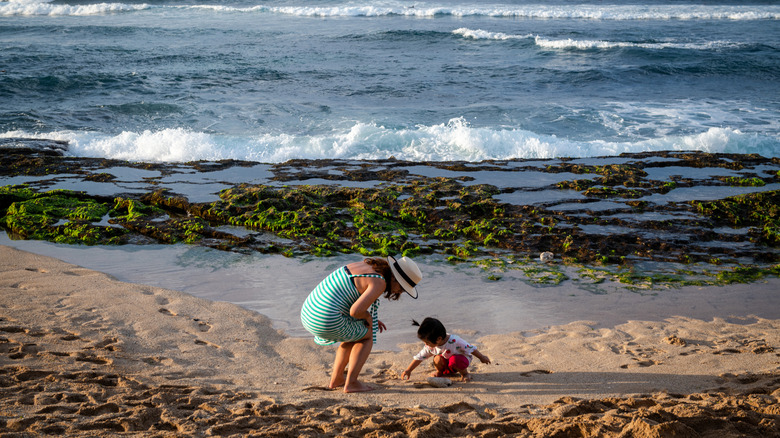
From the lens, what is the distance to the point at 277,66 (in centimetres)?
1941

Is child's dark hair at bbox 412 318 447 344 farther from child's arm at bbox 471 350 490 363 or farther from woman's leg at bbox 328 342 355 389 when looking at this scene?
woman's leg at bbox 328 342 355 389

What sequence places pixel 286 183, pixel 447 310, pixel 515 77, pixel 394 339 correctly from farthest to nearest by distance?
1. pixel 515 77
2. pixel 286 183
3. pixel 447 310
4. pixel 394 339

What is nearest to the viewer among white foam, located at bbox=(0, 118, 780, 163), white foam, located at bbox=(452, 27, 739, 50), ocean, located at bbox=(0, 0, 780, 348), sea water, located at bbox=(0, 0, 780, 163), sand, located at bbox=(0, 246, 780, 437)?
sand, located at bbox=(0, 246, 780, 437)

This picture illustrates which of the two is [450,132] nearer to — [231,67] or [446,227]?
[446,227]

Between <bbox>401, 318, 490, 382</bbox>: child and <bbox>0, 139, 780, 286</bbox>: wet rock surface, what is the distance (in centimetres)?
220

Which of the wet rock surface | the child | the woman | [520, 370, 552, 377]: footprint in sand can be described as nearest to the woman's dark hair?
the woman

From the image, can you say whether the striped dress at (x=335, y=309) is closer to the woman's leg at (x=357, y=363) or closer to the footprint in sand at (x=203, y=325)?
the woman's leg at (x=357, y=363)

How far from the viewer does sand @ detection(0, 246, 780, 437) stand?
9.89 ft

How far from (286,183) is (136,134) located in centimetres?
479

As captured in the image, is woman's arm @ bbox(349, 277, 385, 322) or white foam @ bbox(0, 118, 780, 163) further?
white foam @ bbox(0, 118, 780, 163)

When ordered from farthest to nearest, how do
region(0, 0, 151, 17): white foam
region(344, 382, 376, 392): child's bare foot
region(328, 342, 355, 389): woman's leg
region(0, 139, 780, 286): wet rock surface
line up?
1. region(0, 0, 151, 17): white foam
2. region(0, 139, 780, 286): wet rock surface
3. region(328, 342, 355, 389): woman's leg
4. region(344, 382, 376, 392): child's bare foot

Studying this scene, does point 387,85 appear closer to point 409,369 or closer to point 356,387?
point 409,369

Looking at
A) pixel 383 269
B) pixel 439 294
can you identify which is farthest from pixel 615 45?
pixel 383 269

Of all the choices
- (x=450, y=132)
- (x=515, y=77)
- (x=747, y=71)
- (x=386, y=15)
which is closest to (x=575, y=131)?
Answer: (x=450, y=132)
